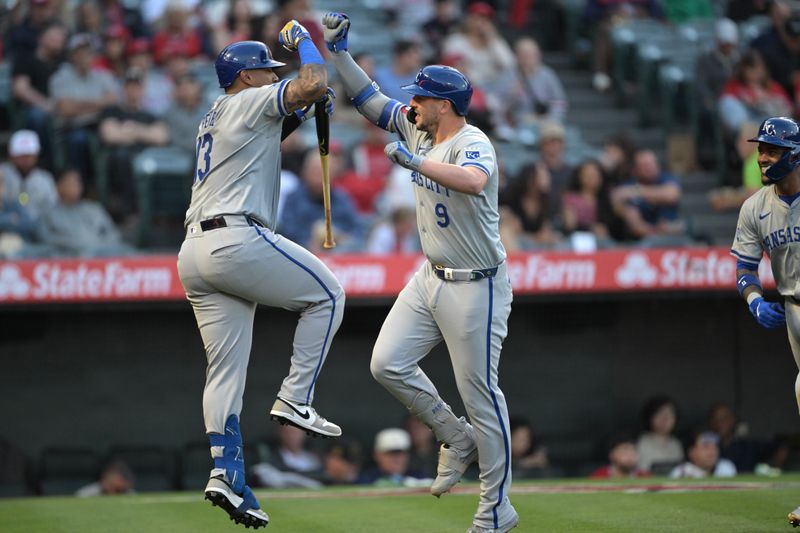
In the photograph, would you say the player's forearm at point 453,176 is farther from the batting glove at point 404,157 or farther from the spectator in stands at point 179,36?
the spectator in stands at point 179,36

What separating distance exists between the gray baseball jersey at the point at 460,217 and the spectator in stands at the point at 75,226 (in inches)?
198

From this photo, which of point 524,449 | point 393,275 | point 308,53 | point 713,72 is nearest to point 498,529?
point 308,53

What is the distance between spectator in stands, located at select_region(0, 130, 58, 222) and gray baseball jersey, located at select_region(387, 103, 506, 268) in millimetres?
5544

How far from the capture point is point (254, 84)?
671 centimetres

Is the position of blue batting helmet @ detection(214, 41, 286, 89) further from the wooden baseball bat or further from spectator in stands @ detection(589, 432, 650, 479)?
spectator in stands @ detection(589, 432, 650, 479)

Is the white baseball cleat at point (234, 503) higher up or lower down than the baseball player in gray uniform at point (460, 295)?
lower down

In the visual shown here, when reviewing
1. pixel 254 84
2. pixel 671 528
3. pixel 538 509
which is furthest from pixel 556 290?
pixel 254 84

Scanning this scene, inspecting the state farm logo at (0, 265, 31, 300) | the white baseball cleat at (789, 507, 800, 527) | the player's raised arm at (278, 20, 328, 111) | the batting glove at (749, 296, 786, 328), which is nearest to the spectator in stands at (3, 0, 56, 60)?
the state farm logo at (0, 265, 31, 300)

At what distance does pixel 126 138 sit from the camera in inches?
482

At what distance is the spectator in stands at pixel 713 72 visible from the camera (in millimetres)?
14727

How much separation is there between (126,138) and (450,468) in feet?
21.2

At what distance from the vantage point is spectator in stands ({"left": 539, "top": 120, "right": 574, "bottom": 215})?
12.6 meters

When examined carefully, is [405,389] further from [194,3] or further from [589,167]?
[194,3]

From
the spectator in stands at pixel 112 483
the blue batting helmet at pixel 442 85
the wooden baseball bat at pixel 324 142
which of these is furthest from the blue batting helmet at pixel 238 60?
the spectator in stands at pixel 112 483
